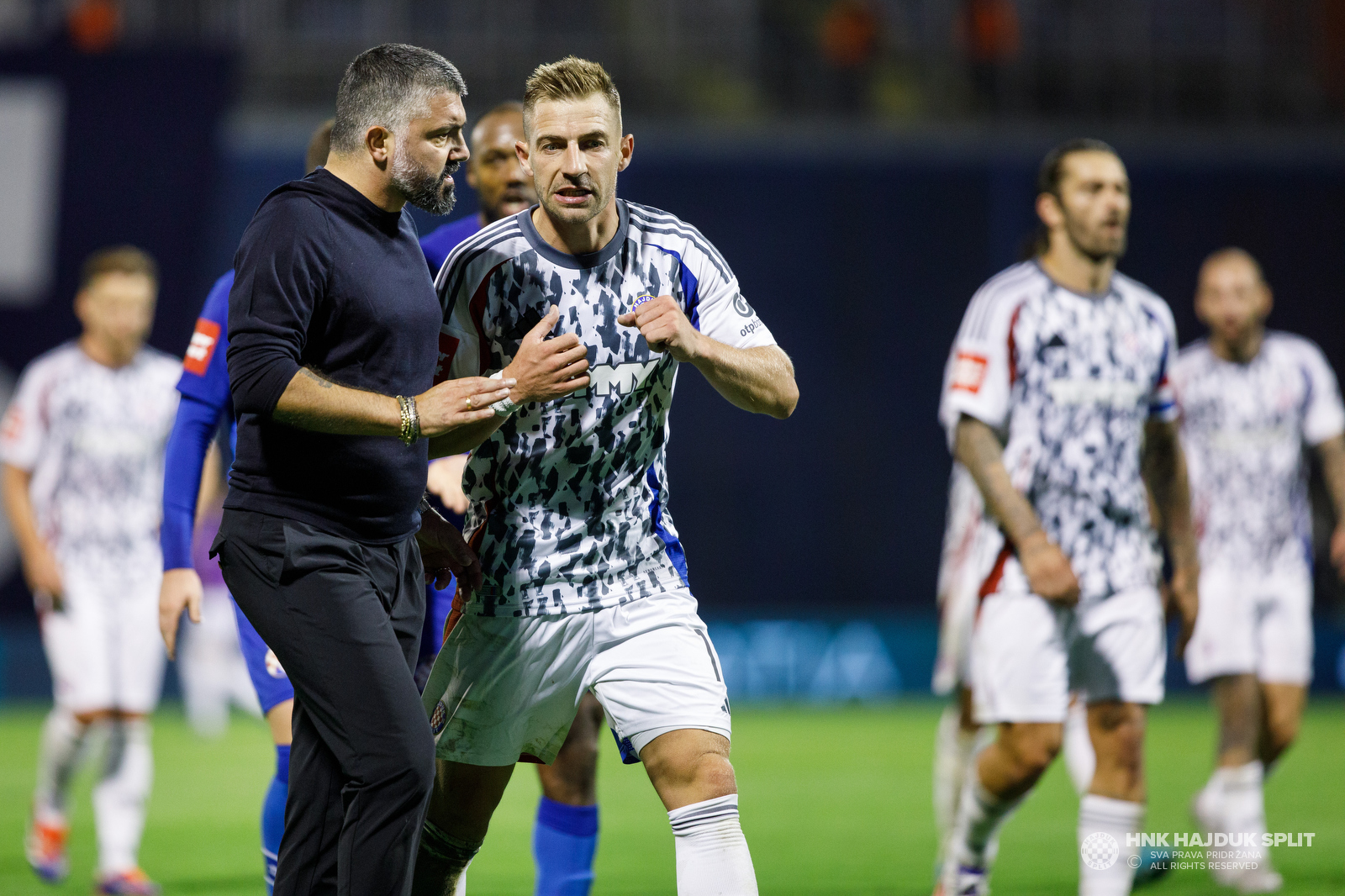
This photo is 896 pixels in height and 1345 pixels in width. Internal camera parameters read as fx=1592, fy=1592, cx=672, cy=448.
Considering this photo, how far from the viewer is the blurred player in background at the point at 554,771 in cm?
470

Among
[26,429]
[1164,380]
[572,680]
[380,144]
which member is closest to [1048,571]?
[1164,380]

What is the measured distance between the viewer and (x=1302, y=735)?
11.9m

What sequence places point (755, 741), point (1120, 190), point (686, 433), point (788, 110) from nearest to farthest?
point (1120, 190) → point (755, 741) → point (686, 433) → point (788, 110)

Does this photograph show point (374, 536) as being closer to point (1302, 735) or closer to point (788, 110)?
point (1302, 735)

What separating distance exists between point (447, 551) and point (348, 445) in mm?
474

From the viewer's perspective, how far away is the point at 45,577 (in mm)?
7000

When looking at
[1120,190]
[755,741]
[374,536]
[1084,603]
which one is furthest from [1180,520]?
[755,741]

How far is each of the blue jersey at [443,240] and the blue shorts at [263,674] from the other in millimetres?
1177

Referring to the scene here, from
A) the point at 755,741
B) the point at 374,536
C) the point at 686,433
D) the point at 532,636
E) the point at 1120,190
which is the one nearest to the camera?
the point at 374,536

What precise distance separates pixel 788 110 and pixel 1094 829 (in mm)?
12706

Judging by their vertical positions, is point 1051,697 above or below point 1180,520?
below

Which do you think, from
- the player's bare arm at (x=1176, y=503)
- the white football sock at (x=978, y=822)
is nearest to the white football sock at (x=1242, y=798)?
the player's bare arm at (x=1176, y=503)

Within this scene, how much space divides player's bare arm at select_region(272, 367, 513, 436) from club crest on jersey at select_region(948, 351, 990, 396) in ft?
6.90

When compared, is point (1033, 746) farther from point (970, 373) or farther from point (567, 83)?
point (567, 83)
